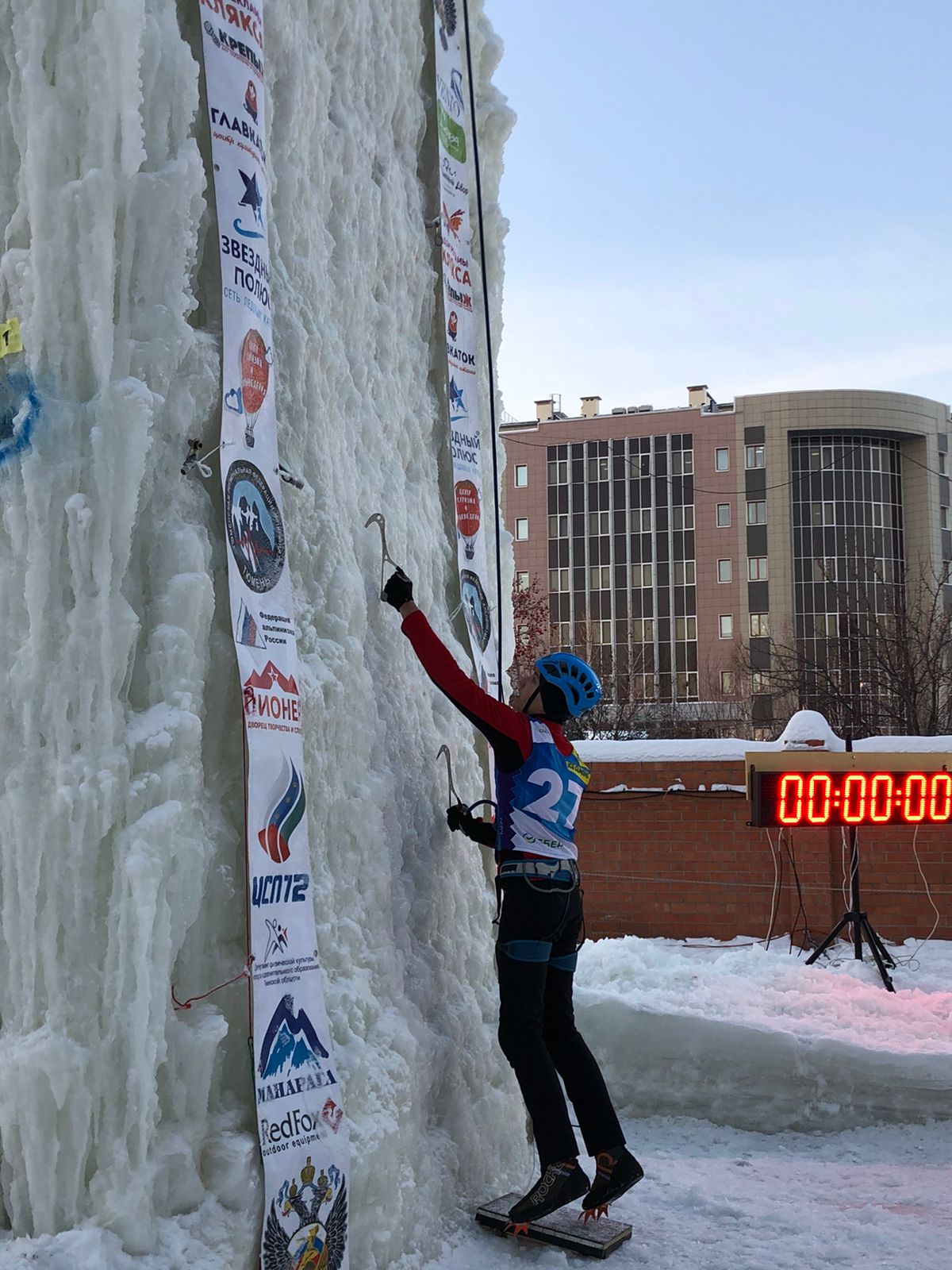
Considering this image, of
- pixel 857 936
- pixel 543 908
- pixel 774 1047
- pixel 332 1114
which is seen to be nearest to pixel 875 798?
pixel 857 936

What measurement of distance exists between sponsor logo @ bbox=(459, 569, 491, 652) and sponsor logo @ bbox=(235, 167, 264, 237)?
2.07m

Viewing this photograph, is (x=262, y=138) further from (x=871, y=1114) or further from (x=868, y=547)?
(x=868, y=547)

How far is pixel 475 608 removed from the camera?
5.66 metres

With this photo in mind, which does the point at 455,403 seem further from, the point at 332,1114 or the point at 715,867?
the point at 715,867

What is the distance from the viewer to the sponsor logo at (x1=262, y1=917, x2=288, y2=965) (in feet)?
11.3

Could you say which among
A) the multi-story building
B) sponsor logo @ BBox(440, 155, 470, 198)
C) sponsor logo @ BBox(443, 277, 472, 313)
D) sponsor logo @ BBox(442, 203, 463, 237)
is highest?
the multi-story building

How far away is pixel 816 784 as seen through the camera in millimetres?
8336

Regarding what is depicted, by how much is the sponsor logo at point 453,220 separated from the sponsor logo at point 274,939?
3450 mm

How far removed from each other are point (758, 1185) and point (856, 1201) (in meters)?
0.41

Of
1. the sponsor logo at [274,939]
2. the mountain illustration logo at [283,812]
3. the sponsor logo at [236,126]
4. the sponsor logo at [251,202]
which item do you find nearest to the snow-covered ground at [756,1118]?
the sponsor logo at [274,939]

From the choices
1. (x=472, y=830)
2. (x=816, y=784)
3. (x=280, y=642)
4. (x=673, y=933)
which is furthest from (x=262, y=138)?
(x=673, y=933)

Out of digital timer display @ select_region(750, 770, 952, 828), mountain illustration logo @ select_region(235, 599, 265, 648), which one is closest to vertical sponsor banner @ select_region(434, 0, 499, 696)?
mountain illustration logo @ select_region(235, 599, 265, 648)

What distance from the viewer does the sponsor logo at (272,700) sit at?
3.53 metres

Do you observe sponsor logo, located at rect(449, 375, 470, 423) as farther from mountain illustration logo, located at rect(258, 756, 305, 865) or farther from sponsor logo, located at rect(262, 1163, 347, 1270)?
sponsor logo, located at rect(262, 1163, 347, 1270)
